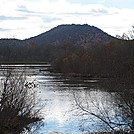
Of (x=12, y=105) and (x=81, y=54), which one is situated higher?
(x=81, y=54)

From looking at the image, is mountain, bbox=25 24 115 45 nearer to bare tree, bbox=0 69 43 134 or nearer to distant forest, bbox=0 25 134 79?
distant forest, bbox=0 25 134 79

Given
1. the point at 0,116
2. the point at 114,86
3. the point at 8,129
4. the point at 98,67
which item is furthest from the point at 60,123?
the point at 98,67

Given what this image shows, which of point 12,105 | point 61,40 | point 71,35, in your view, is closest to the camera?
point 12,105

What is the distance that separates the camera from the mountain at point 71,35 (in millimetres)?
163762

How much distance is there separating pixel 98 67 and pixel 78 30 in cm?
13944

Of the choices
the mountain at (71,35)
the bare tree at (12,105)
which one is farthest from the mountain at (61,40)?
Answer: the bare tree at (12,105)

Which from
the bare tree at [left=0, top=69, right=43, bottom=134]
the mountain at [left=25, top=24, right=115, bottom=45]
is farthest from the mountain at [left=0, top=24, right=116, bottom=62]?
the bare tree at [left=0, top=69, right=43, bottom=134]

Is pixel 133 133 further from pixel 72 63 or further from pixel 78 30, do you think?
pixel 78 30

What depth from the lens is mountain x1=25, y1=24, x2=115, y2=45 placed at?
16376cm

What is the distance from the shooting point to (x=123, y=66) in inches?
388

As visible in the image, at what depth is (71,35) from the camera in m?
178

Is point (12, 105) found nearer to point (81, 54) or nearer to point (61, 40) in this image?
point (81, 54)

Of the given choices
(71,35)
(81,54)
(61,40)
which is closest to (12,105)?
(81,54)

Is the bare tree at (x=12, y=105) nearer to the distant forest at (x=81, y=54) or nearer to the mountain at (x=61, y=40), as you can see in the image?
the distant forest at (x=81, y=54)
